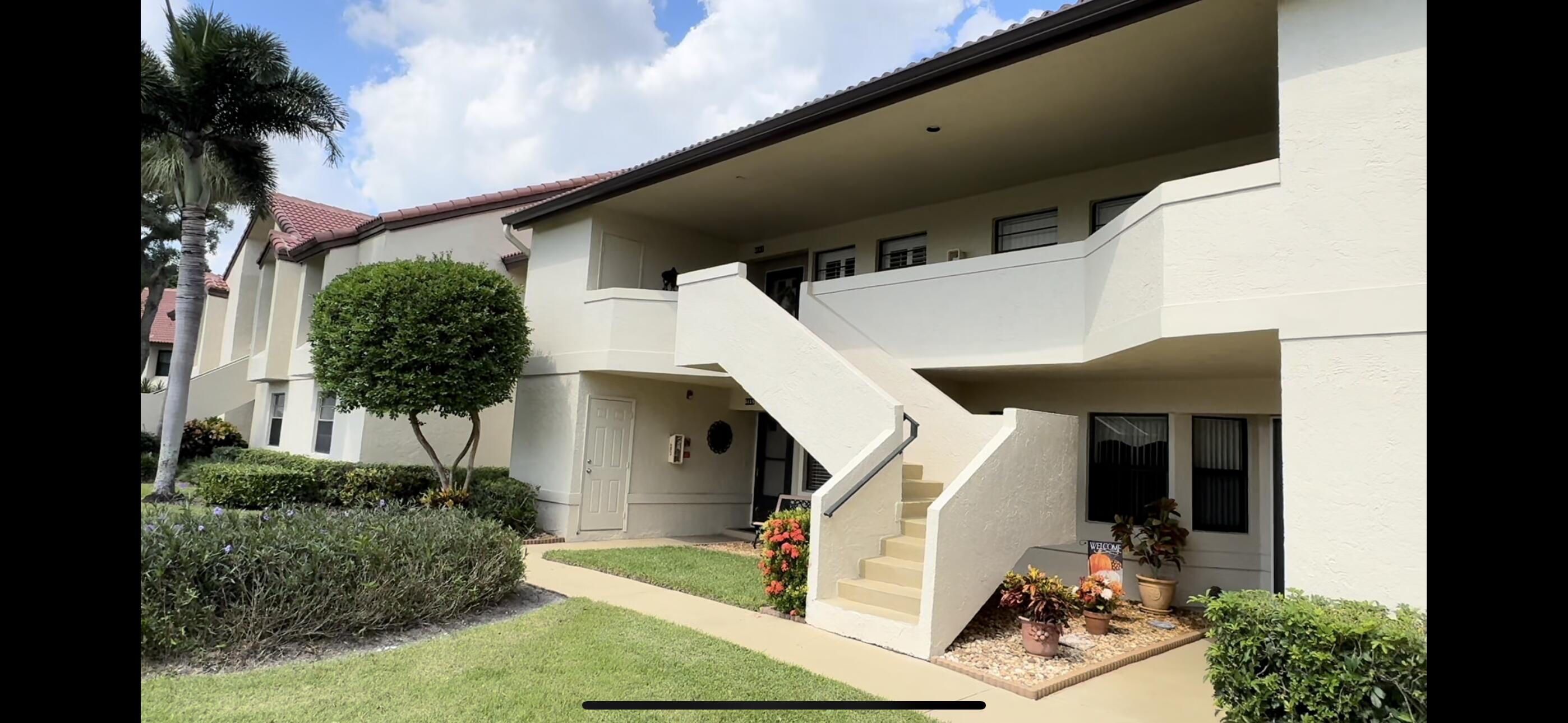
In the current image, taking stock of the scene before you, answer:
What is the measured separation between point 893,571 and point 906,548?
1.44ft

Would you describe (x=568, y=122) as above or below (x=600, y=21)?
above

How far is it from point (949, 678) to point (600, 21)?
5.32m

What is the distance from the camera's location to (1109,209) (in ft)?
34.6

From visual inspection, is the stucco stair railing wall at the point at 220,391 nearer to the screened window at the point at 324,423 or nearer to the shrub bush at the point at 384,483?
the screened window at the point at 324,423

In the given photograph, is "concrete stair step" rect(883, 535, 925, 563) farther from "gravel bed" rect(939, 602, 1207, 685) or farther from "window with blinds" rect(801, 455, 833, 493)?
"window with blinds" rect(801, 455, 833, 493)

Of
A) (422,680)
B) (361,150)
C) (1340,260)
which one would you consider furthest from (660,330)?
(1340,260)

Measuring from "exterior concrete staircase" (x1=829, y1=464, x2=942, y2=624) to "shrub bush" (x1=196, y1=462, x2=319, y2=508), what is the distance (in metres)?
10.7

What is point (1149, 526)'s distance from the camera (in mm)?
9414

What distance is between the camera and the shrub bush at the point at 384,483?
13492 millimetres

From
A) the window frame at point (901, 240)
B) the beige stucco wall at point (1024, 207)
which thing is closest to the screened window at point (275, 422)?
the beige stucco wall at point (1024, 207)

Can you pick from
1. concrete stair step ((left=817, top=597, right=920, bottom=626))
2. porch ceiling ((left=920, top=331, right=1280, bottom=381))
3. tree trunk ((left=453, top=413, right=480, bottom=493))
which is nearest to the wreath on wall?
tree trunk ((left=453, top=413, right=480, bottom=493))

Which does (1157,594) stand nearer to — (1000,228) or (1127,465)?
(1127,465)
